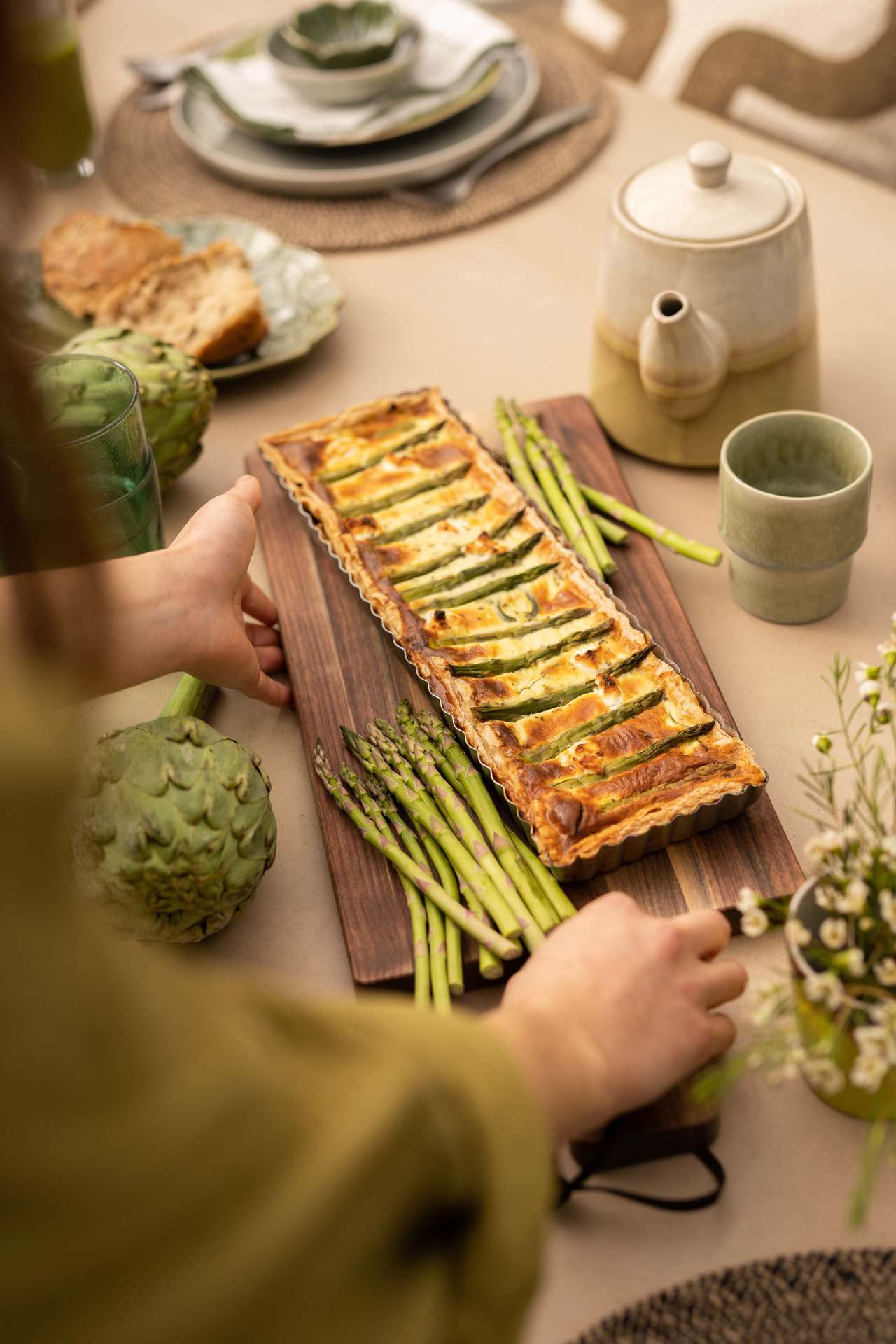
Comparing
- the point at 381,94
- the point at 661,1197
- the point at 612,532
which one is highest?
the point at 381,94

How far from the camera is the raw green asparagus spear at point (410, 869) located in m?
1.25

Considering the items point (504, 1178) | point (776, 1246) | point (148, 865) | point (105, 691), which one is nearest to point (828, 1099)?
point (776, 1246)

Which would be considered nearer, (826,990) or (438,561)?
(826,990)

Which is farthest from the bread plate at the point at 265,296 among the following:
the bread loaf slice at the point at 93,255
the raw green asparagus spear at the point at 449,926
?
the raw green asparagus spear at the point at 449,926

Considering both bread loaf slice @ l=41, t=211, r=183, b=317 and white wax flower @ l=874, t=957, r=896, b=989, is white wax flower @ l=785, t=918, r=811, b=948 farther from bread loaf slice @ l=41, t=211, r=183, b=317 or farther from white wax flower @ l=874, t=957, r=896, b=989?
bread loaf slice @ l=41, t=211, r=183, b=317

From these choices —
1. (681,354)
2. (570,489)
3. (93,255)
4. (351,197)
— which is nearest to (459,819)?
(570,489)

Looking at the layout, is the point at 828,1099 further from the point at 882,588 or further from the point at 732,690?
the point at 882,588

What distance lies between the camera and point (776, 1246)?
1.07m

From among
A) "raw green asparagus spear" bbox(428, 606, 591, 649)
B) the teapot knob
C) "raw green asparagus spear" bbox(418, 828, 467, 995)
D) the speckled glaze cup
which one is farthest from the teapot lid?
"raw green asparagus spear" bbox(418, 828, 467, 995)

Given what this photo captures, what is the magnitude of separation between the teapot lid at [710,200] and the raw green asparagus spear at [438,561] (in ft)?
1.39

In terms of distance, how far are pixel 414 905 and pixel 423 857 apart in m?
0.07

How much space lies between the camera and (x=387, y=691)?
61.8 inches

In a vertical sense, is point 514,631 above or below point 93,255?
below

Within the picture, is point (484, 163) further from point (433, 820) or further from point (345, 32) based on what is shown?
point (433, 820)
